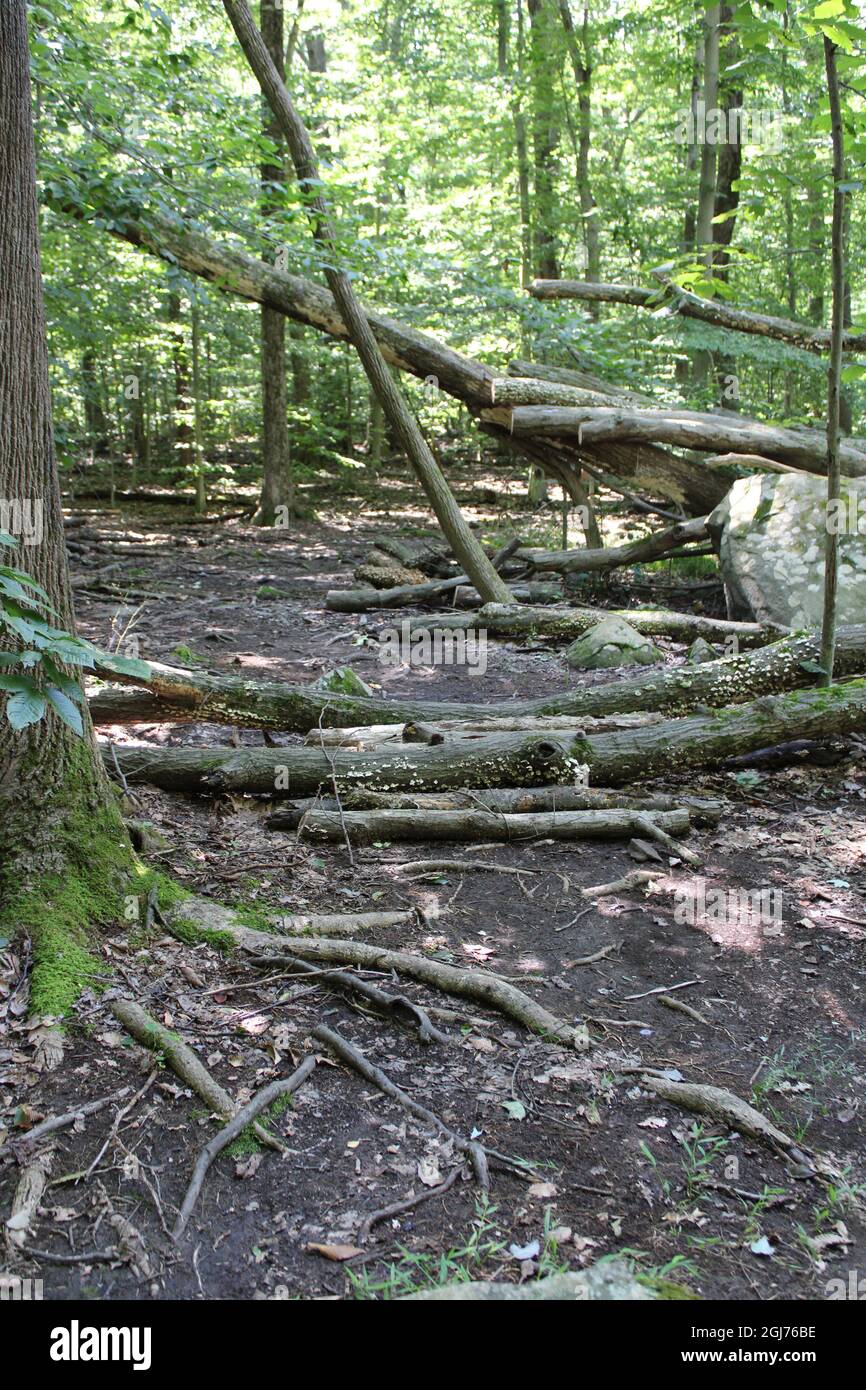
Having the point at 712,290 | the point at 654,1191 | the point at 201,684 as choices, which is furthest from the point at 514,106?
the point at 654,1191

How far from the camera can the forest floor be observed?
2.48m

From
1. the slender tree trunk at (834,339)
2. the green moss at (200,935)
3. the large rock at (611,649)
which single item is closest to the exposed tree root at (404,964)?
the green moss at (200,935)

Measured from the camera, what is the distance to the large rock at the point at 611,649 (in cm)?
840

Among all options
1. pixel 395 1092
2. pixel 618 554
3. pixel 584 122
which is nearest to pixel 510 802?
pixel 395 1092

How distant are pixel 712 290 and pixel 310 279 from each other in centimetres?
713

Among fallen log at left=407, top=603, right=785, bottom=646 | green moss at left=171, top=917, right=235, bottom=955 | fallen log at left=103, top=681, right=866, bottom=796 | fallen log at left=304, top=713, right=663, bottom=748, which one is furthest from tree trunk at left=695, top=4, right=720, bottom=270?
green moss at left=171, top=917, right=235, bottom=955

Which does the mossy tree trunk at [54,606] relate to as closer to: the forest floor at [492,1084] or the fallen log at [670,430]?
the forest floor at [492,1084]

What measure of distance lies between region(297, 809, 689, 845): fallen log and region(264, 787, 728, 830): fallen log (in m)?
0.08

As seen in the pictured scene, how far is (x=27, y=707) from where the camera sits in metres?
2.24

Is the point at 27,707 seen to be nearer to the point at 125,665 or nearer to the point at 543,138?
the point at 125,665

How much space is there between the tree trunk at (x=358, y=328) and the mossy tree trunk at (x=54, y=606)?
13.3ft

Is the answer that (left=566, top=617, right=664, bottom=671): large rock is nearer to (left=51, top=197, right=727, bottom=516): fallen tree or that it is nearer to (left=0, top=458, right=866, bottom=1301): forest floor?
(left=0, top=458, right=866, bottom=1301): forest floor

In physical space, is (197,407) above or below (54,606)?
above

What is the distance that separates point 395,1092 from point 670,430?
9.27m
